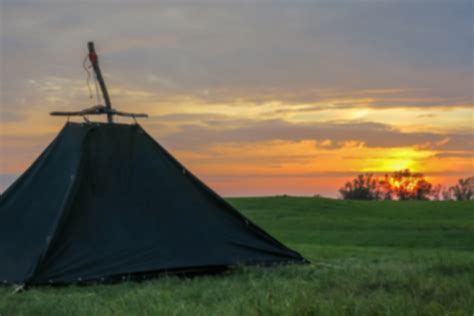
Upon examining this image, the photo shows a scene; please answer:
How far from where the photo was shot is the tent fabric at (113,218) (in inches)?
476

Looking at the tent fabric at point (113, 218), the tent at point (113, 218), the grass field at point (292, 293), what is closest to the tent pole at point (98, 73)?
the tent at point (113, 218)

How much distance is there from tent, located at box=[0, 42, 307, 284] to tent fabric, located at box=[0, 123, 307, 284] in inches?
0.7

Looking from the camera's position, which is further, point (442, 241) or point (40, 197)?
point (442, 241)

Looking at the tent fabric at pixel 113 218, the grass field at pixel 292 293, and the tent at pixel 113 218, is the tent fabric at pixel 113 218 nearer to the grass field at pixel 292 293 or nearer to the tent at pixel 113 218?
the tent at pixel 113 218

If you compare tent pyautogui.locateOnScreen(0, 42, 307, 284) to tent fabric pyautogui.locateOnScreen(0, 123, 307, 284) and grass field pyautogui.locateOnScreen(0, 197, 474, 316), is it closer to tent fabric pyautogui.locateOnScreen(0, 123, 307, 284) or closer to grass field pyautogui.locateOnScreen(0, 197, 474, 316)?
tent fabric pyautogui.locateOnScreen(0, 123, 307, 284)

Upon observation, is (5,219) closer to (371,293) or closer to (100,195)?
(100,195)

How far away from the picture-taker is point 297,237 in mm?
26641

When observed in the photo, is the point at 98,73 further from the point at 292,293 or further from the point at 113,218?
the point at 292,293

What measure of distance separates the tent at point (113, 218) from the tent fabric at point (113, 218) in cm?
2

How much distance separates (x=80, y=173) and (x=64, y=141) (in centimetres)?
89

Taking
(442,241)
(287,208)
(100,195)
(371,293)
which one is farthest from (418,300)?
(287,208)

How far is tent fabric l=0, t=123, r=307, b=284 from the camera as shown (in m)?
12.1

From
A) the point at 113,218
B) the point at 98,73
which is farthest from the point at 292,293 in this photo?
the point at 98,73

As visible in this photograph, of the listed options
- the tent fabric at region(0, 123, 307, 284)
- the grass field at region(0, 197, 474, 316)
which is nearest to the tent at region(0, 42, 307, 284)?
the tent fabric at region(0, 123, 307, 284)
